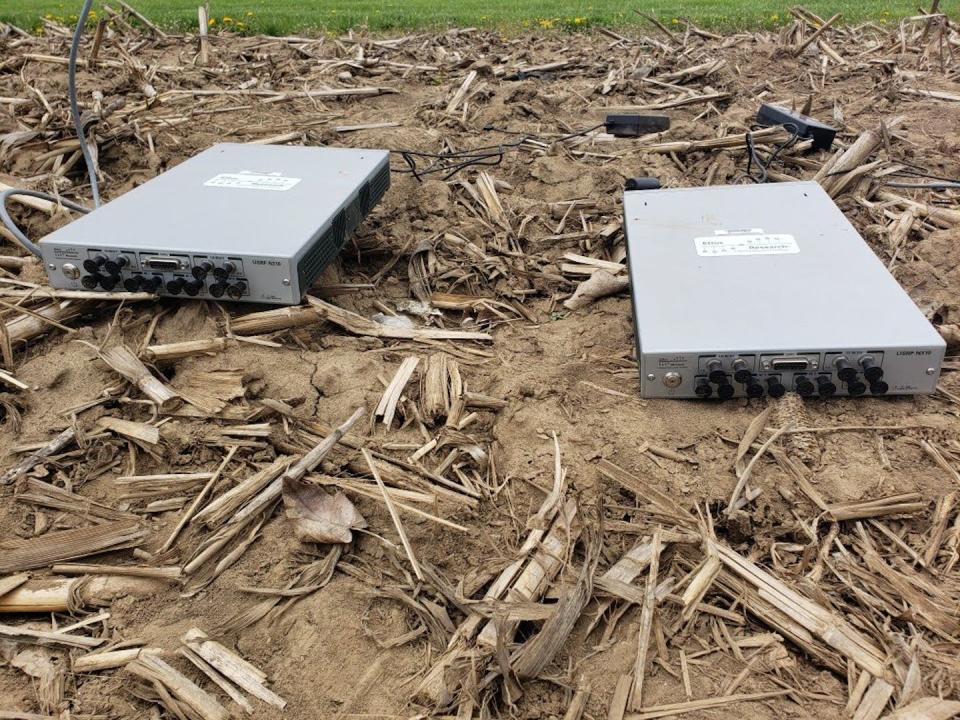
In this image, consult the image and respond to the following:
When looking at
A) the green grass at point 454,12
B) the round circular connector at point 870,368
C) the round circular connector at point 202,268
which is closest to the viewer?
the round circular connector at point 870,368

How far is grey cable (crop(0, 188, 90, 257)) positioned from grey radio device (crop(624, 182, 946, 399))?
319cm

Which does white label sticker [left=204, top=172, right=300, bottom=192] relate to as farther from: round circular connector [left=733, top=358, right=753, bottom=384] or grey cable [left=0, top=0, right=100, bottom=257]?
round circular connector [left=733, top=358, right=753, bottom=384]

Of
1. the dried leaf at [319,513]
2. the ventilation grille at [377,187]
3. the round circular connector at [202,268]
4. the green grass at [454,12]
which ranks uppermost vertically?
the round circular connector at [202,268]

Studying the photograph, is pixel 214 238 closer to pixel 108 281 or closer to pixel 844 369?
pixel 108 281

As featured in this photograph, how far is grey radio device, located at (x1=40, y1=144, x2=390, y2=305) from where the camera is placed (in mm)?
3512

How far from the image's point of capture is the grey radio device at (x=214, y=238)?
3512mm

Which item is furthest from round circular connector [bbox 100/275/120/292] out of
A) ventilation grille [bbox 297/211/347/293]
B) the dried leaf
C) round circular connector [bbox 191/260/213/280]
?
the dried leaf

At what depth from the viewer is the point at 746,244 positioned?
363 cm

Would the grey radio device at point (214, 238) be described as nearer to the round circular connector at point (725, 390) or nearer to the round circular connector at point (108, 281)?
the round circular connector at point (108, 281)

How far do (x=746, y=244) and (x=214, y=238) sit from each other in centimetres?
252

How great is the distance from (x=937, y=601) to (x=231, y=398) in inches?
104

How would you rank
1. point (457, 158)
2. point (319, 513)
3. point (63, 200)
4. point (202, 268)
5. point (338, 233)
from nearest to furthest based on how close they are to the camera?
point (319, 513) → point (202, 268) → point (338, 233) → point (63, 200) → point (457, 158)

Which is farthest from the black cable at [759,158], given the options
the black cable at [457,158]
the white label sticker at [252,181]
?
the white label sticker at [252,181]

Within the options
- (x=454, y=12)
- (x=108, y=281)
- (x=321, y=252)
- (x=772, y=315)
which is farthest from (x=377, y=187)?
(x=454, y=12)
